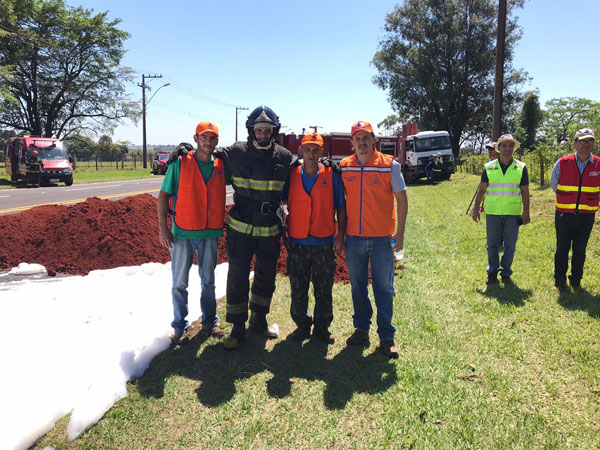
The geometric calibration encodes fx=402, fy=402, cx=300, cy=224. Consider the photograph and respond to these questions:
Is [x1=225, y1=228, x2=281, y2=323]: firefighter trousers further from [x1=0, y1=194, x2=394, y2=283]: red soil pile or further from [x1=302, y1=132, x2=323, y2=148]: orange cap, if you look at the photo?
[x1=0, y1=194, x2=394, y2=283]: red soil pile

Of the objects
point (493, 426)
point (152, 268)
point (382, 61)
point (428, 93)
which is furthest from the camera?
point (382, 61)

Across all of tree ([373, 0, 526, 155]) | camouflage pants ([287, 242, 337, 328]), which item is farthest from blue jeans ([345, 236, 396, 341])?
tree ([373, 0, 526, 155])

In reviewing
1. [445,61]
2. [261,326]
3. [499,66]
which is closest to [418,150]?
[499,66]

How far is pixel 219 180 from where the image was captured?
383 centimetres

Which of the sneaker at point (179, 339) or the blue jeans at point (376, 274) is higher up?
the blue jeans at point (376, 274)

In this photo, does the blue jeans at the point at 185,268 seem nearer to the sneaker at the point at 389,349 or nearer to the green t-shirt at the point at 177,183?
the green t-shirt at the point at 177,183

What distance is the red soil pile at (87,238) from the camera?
20.9 ft

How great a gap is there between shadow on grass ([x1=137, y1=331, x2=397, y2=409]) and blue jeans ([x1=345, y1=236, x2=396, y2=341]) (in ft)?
1.14

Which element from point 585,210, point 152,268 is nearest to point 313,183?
point 152,268

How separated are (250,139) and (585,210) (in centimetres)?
438

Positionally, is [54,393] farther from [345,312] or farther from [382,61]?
[382,61]

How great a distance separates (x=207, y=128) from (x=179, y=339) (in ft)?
6.73

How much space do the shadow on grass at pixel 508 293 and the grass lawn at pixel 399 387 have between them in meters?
0.04

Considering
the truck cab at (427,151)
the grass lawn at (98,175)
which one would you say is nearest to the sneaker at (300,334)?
the truck cab at (427,151)
